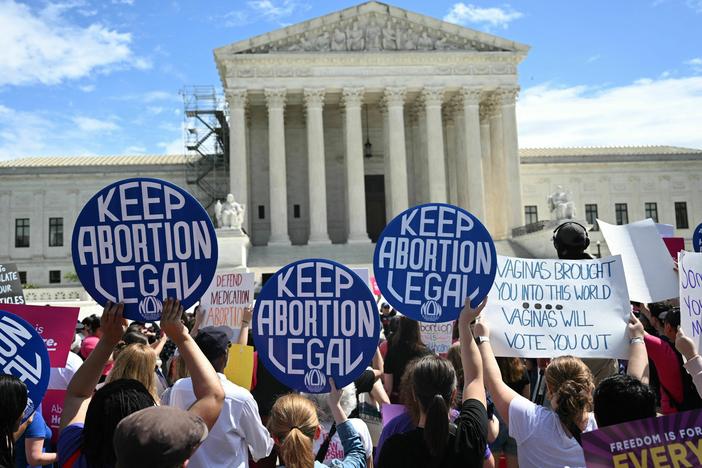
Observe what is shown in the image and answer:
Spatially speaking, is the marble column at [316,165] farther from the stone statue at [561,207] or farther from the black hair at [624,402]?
the black hair at [624,402]

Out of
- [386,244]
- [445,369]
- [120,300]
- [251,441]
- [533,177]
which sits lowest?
[251,441]

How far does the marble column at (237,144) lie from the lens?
4384cm

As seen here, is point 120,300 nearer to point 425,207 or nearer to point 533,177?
point 425,207

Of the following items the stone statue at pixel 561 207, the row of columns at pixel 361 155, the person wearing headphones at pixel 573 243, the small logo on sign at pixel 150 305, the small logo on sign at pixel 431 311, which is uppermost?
the row of columns at pixel 361 155

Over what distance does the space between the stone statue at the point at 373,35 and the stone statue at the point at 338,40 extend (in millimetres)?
1592

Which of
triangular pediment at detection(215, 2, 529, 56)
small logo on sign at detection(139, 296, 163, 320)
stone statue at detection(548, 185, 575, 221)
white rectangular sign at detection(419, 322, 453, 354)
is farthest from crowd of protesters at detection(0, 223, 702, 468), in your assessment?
triangular pediment at detection(215, 2, 529, 56)

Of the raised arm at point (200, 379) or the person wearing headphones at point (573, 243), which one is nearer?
the raised arm at point (200, 379)

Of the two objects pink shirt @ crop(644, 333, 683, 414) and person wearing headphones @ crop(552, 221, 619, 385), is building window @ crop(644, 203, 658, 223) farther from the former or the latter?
pink shirt @ crop(644, 333, 683, 414)

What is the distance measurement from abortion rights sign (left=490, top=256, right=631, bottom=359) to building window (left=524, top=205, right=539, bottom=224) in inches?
2023

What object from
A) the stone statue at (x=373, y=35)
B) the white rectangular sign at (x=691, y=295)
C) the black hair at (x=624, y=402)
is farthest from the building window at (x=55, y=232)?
the black hair at (x=624, y=402)

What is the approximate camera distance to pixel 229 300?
9664 mm

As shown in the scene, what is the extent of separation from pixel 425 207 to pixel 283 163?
129 ft

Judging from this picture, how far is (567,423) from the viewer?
455cm

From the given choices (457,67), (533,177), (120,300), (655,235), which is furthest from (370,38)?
(120,300)
